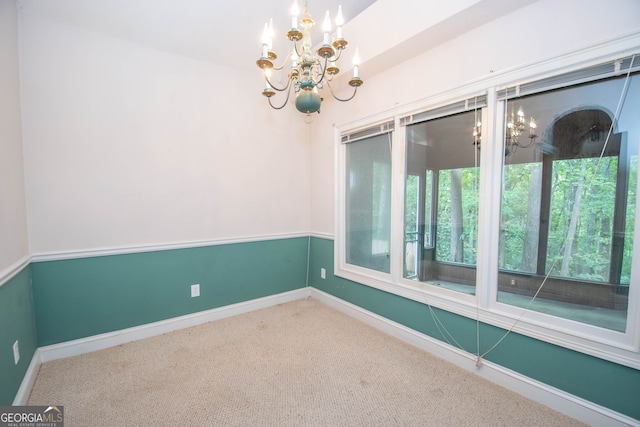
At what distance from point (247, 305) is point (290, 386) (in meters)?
1.39

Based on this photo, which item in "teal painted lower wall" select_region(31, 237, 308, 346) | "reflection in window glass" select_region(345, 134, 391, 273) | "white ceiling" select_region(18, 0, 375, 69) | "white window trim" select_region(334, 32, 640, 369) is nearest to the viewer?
"white window trim" select_region(334, 32, 640, 369)

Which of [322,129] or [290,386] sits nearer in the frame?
[290,386]

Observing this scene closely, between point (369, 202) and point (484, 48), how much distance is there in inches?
63.4

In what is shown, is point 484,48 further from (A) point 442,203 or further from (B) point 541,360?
(B) point 541,360

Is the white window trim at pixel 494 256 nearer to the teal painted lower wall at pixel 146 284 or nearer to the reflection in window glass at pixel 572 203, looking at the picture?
the reflection in window glass at pixel 572 203

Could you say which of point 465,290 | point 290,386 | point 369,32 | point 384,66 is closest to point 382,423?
point 290,386

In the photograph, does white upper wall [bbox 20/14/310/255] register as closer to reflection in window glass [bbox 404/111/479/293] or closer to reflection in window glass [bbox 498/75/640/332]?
reflection in window glass [bbox 404/111/479/293]

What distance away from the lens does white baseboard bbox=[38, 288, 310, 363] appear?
2156 mm

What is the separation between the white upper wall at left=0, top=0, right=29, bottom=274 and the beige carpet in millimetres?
957

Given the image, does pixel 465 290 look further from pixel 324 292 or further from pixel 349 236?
pixel 324 292

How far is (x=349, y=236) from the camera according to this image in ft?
10.3

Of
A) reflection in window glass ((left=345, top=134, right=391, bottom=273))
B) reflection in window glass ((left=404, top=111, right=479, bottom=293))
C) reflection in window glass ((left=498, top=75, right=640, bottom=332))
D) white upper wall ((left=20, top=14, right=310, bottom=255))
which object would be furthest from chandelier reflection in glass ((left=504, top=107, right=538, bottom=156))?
white upper wall ((left=20, top=14, right=310, bottom=255))

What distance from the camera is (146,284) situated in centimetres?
250

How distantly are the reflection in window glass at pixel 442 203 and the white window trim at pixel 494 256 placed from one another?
11cm
